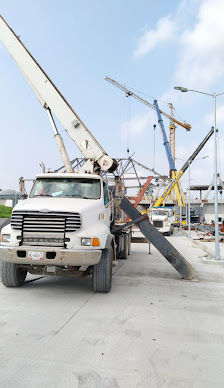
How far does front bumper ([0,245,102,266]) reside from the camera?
589 cm

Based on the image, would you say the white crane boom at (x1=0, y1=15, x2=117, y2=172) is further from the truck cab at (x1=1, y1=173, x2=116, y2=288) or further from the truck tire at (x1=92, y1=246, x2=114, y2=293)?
the truck tire at (x1=92, y1=246, x2=114, y2=293)

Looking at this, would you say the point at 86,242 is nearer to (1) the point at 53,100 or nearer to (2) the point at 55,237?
(2) the point at 55,237

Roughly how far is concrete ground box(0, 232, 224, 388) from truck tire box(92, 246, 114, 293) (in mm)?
280

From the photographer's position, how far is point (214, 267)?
37.2 ft

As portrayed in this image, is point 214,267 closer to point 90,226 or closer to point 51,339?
point 90,226

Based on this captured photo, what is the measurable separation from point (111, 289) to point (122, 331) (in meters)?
2.69

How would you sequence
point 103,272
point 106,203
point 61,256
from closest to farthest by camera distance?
1. point 61,256
2. point 103,272
3. point 106,203

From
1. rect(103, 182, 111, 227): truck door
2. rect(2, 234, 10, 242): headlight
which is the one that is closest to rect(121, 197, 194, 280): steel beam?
rect(103, 182, 111, 227): truck door

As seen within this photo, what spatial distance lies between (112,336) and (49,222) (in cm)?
264

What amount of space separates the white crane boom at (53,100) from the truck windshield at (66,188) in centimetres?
168

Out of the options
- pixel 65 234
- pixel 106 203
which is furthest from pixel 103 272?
pixel 106 203

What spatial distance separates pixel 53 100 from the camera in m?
9.99

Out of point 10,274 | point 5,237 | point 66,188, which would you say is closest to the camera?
point 5,237

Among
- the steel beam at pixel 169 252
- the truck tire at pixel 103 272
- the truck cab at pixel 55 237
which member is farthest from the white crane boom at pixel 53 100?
the truck tire at pixel 103 272
